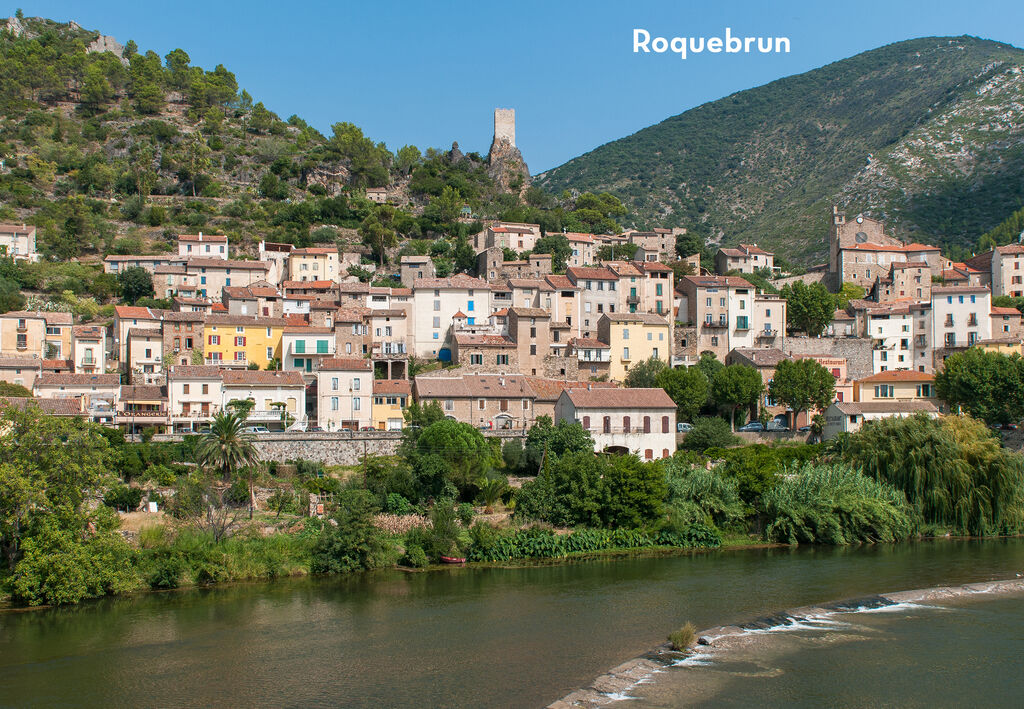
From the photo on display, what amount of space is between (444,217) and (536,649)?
6257cm

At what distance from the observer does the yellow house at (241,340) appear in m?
52.2

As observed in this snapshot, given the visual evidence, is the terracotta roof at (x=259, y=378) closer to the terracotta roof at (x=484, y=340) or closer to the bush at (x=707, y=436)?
the terracotta roof at (x=484, y=340)

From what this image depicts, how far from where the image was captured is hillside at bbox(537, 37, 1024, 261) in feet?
309

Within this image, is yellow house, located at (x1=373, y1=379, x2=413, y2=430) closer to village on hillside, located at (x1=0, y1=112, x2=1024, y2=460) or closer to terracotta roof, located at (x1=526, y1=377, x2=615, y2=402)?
village on hillside, located at (x1=0, y1=112, x2=1024, y2=460)

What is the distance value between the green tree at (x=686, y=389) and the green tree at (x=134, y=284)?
34247mm

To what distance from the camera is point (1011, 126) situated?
99.9 metres

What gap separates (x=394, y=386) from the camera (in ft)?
154

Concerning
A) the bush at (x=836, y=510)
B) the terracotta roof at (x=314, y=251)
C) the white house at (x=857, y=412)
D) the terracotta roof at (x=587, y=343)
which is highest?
the terracotta roof at (x=314, y=251)

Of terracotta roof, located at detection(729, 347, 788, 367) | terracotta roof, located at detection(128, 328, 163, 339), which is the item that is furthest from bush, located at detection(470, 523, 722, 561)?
terracotta roof, located at detection(128, 328, 163, 339)

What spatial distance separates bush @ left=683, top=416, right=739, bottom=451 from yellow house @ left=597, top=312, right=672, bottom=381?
9501 mm

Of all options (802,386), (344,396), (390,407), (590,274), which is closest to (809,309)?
(590,274)

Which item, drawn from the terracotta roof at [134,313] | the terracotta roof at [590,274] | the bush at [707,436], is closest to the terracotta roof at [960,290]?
the terracotta roof at [590,274]

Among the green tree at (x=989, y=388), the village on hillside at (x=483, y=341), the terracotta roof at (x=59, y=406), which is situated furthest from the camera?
the green tree at (x=989, y=388)

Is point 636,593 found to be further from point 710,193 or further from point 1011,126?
point 710,193
